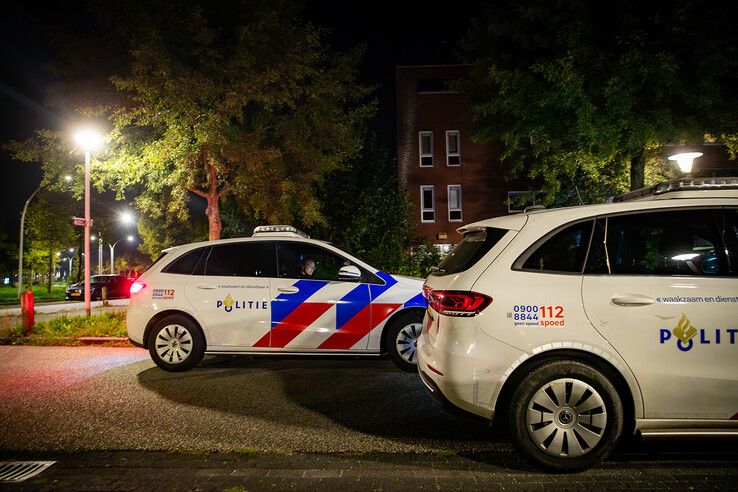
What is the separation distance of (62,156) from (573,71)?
41.8 ft

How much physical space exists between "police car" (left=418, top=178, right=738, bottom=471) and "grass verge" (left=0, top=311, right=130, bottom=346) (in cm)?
794

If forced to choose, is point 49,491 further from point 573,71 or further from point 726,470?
point 573,71

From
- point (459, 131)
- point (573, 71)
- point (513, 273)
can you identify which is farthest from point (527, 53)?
point (459, 131)

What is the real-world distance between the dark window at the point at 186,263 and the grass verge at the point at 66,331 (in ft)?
10.8

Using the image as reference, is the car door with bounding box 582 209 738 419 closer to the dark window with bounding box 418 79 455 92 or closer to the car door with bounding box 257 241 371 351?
the car door with bounding box 257 241 371 351

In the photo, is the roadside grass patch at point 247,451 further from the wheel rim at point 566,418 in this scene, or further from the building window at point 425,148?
the building window at point 425,148

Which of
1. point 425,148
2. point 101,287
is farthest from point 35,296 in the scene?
point 425,148

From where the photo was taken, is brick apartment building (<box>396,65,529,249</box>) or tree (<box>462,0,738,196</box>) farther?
brick apartment building (<box>396,65,529,249</box>)

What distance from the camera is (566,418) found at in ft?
11.2

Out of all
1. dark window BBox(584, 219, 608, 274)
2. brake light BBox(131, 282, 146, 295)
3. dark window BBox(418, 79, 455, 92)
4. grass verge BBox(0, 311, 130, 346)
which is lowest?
grass verge BBox(0, 311, 130, 346)

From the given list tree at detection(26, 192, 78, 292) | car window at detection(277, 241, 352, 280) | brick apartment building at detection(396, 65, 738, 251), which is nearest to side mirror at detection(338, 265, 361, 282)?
car window at detection(277, 241, 352, 280)

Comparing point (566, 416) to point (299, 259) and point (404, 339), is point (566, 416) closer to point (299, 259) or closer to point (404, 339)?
point (404, 339)

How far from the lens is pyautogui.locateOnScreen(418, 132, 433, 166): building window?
29844mm

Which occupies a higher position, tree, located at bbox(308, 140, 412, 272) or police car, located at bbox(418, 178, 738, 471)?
tree, located at bbox(308, 140, 412, 272)
